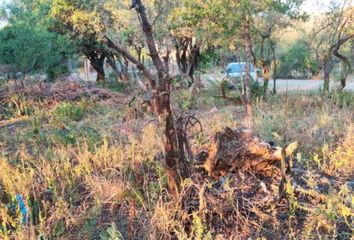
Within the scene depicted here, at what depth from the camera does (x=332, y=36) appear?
7711 millimetres

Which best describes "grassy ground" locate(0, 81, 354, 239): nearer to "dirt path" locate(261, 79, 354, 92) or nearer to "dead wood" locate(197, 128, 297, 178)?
"dead wood" locate(197, 128, 297, 178)

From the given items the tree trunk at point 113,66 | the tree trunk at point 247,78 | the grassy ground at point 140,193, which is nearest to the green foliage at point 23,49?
the tree trunk at point 113,66

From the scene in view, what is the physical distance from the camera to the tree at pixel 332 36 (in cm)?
729

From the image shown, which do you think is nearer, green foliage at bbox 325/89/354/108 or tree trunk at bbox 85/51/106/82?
green foliage at bbox 325/89/354/108

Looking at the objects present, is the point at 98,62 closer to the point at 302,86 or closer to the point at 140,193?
the point at 302,86

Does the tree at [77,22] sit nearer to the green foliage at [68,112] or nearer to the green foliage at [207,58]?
the green foliage at [68,112]

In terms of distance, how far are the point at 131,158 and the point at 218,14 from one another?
4.74 meters

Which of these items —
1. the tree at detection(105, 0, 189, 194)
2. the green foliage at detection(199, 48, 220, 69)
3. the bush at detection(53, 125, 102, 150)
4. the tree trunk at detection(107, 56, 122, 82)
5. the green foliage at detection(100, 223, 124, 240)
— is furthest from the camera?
the tree trunk at detection(107, 56, 122, 82)

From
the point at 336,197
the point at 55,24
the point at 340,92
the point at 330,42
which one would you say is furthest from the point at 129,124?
the point at 55,24

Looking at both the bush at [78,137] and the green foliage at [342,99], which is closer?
the bush at [78,137]

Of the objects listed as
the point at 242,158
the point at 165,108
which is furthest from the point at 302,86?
the point at 165,108

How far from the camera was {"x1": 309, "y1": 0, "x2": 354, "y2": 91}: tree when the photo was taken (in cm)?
729

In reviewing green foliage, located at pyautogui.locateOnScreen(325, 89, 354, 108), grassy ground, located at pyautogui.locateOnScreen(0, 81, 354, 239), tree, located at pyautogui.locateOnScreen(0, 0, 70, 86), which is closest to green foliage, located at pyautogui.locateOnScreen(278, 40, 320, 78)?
green foliage, located at pyautogui.locateOnScreen(325, 89, 354, 108)

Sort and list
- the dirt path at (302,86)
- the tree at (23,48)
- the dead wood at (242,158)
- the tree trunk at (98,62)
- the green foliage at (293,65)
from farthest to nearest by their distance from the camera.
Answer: the green foliage at (293,65) → the tree trunk at (98,62) → the dirt path at (302,86) → the tree at (23,48) → the dead wood at (242,158)
